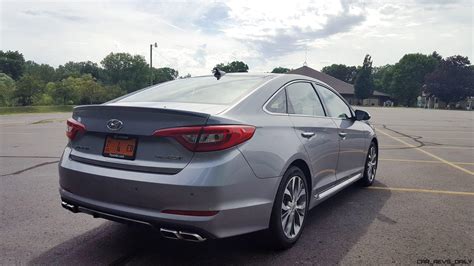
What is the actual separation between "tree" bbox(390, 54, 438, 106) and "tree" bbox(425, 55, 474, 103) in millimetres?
7003

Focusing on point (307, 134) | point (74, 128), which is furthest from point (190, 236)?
point (307, 134)

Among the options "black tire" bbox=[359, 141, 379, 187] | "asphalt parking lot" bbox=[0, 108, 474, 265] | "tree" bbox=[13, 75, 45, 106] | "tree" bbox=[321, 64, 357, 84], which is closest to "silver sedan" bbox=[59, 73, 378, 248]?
"asphalt parking lot" bbox=[0, 108, 474, 265]

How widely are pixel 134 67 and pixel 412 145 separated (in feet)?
294

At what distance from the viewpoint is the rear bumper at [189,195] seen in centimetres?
282

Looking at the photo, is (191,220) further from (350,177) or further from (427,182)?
(427,182)

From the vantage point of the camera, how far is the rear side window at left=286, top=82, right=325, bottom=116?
4.01m

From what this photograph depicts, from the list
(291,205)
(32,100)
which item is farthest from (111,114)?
(32,100)

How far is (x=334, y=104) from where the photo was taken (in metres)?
5.11

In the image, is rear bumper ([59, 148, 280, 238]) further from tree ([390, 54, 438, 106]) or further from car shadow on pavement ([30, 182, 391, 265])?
tree ([390, 54, 438, 106])

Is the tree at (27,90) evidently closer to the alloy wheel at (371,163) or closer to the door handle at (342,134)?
the alloy wheel at (371,163)

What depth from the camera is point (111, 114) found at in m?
3.21

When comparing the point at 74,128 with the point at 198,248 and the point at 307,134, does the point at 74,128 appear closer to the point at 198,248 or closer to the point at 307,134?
the point at 198,248

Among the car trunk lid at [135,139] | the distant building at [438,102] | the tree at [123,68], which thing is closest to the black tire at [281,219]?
the car trunk lid at [135,139]

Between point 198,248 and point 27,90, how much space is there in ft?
139
